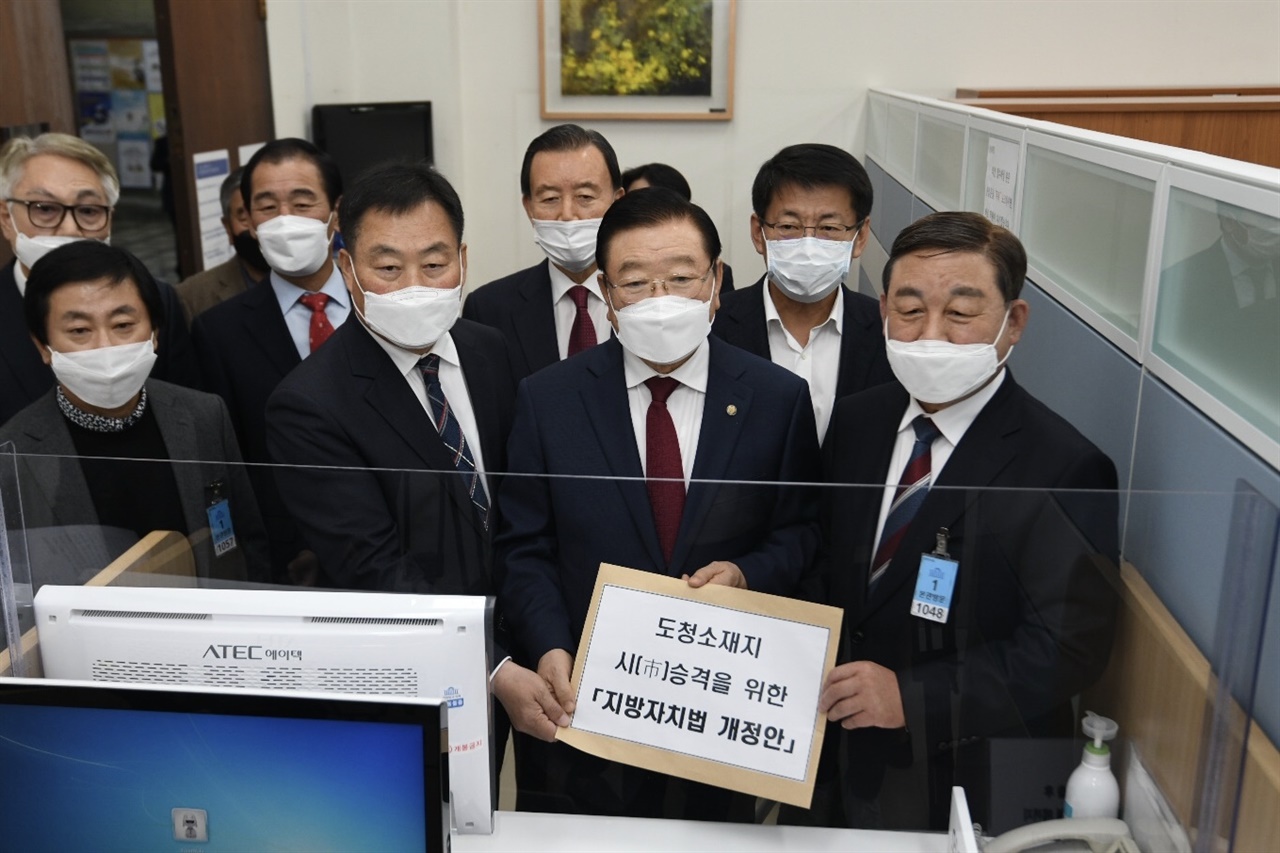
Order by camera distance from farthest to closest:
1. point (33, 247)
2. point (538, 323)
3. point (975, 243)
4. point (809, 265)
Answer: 1. point (538, 323)
2. point (33, 247)
3. point (809, 265)
4. point (975, 243)

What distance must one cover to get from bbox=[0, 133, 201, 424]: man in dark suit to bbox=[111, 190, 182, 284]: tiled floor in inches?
208

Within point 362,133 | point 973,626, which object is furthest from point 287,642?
point 362,133

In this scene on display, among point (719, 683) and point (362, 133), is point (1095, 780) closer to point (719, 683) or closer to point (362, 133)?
point (719, 683)

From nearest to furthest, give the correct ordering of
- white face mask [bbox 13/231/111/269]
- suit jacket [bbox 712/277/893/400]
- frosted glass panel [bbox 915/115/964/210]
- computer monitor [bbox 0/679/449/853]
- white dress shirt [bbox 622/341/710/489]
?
computer monitor [bbox 0/679/449/853] → white dress shirt [bbox 622/341/710/489] → suit jacket [bbox 712/277/893/400] → white face mask [bbox 13/231/111/269] → frosted glass panel [bbox 915/115/964/210]

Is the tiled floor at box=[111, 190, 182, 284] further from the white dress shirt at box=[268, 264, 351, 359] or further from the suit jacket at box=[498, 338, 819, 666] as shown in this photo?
the suit jacket at box=[498, 338, 819, 666]

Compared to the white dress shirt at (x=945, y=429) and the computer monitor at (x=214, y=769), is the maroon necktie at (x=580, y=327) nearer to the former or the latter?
the white dress shirt at (x=945, y=429)

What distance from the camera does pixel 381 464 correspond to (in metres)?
1.83

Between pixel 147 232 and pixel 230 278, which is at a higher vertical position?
pixel 230 278

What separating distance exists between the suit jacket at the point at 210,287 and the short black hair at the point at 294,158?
0.33 m

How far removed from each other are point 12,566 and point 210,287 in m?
1.86

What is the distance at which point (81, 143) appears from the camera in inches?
112

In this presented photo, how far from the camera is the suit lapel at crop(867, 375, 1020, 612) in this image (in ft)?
4.47

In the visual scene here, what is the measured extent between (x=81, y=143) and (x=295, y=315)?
73 cm

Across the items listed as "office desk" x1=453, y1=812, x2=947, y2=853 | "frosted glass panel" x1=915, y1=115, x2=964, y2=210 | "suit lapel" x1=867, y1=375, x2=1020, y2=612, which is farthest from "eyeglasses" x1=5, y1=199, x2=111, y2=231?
"frosted glass panel" x1=915, y1=115, x2=964, y2=210
